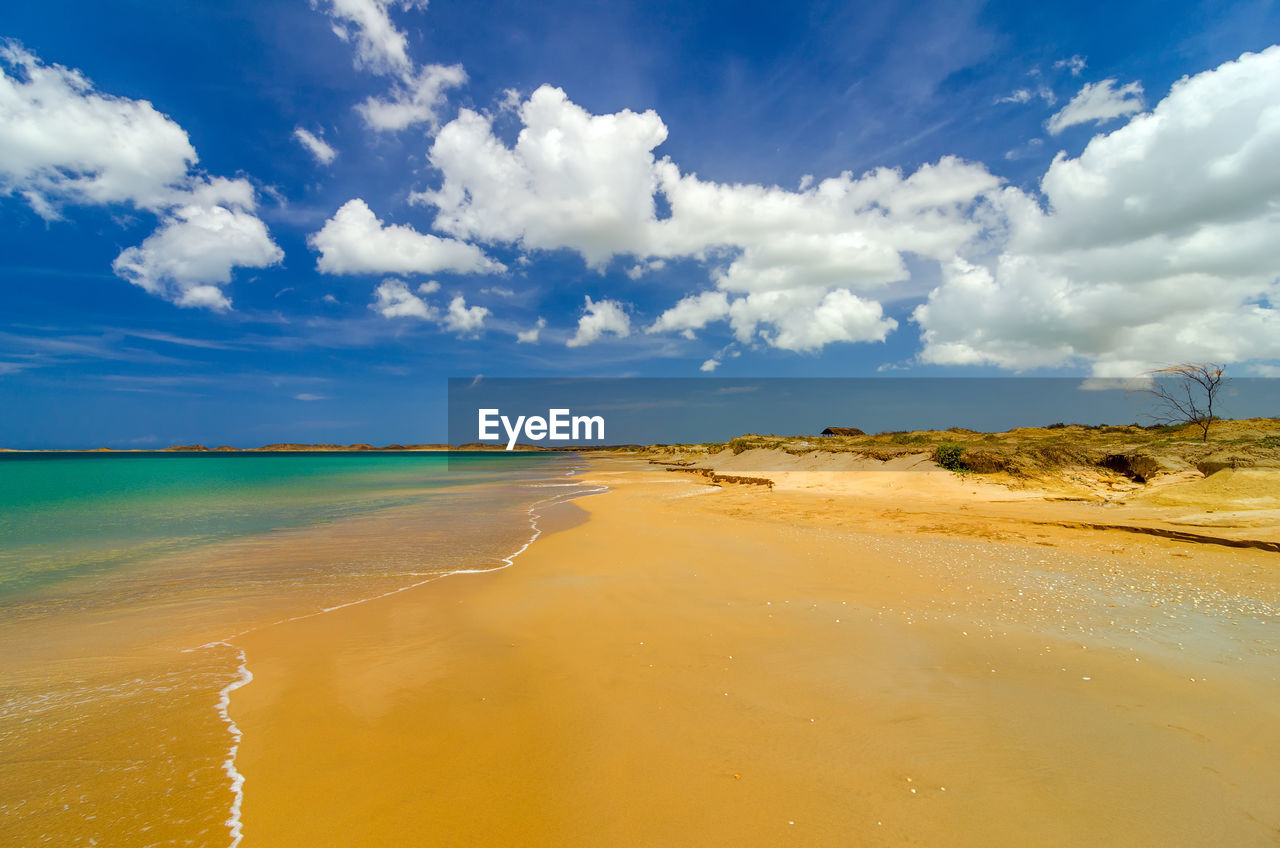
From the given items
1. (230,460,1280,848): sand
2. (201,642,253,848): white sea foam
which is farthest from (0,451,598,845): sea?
(230,460,1280,848): sand

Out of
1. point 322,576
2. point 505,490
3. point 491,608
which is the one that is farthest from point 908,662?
point 505,490

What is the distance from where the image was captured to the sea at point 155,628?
3410 millimetres

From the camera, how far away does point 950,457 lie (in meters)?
23.1

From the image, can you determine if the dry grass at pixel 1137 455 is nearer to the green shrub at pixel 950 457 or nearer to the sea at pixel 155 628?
the green shrub at pixel 950 457

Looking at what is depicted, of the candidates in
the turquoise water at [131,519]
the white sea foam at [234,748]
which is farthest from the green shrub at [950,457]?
the white sea foam at [234,748]

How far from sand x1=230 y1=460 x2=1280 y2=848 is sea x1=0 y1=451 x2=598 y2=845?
395 millimetres

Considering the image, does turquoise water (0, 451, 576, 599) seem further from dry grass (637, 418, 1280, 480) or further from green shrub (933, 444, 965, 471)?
dry grass (637, 418, 1280, 480)

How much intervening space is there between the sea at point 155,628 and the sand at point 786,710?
0.39 metres

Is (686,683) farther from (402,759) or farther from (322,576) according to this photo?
(322,576)

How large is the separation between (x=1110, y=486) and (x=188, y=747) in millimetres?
25734

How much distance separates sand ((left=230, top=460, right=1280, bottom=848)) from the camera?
3.13 m

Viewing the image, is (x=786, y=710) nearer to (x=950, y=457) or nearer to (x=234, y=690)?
(x=234, y=690)

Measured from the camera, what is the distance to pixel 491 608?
300 inches

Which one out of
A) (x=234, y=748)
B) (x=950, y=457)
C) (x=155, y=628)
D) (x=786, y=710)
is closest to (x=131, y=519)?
(x=155, y=628)
